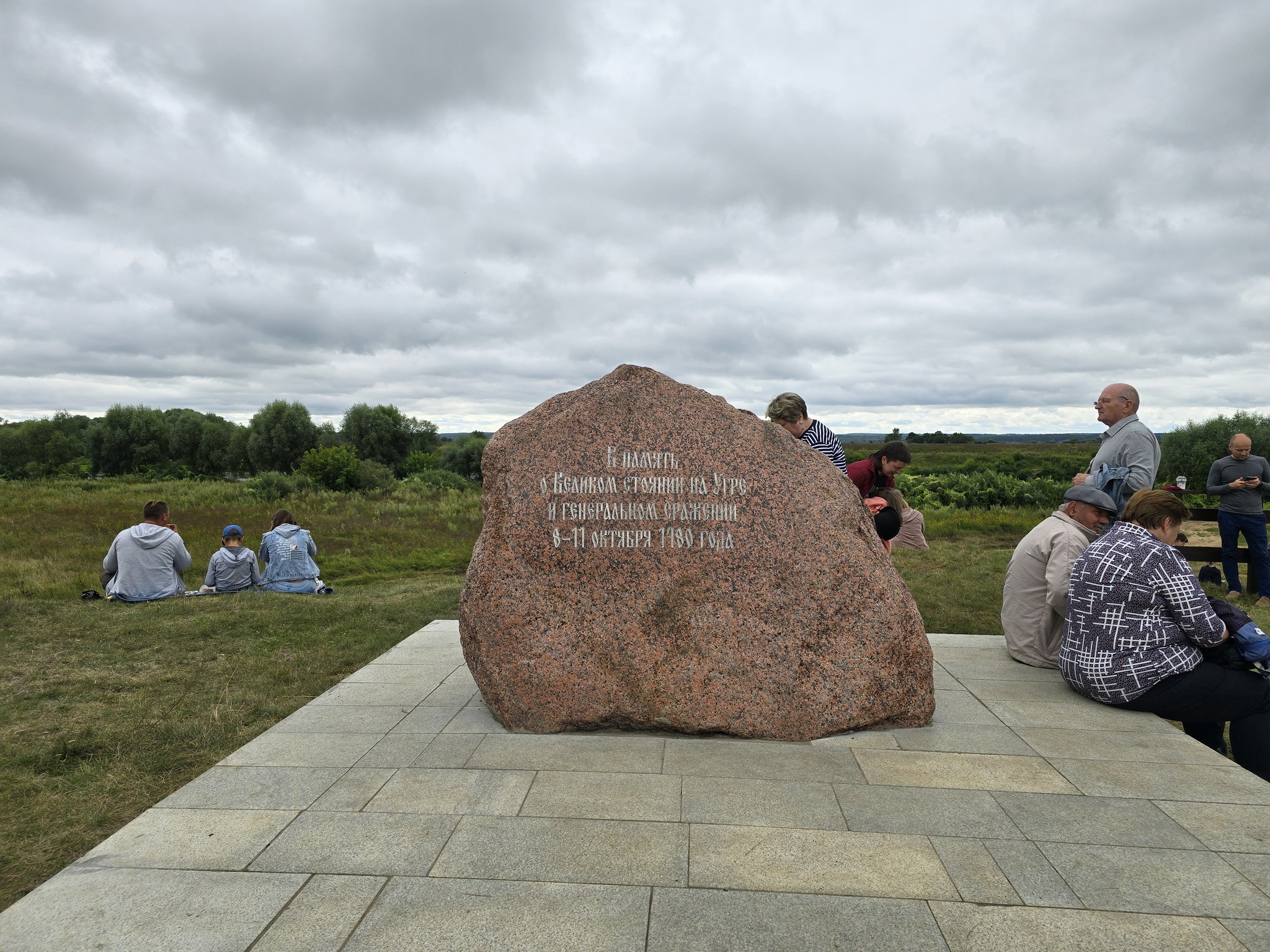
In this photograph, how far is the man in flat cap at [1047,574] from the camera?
523 centimetres

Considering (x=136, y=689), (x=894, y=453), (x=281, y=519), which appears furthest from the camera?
(x=281, y=519)

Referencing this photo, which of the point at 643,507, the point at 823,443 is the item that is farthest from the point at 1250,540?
the point at 643,507

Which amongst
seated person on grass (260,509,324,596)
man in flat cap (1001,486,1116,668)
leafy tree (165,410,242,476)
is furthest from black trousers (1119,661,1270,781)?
leafy tree (165,410,242,476)

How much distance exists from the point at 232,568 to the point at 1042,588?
8.50 meters

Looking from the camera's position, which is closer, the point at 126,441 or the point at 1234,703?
the point at 1234,703

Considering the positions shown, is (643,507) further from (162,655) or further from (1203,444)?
(1203,444)

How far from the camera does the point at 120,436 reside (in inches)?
2122

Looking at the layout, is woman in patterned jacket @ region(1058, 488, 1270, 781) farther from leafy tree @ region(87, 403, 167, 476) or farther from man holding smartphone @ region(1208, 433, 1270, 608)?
leafy tree @ region(87, 403, 167, 476)

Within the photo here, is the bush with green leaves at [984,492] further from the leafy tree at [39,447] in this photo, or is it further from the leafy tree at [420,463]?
the leafy tree at [39,447]

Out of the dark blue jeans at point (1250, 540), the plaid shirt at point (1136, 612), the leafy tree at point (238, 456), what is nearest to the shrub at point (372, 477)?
the leafy tree at point (238, 456)

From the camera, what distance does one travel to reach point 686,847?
316cm

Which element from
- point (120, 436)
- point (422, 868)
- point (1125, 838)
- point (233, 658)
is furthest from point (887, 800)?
point (120, 436)

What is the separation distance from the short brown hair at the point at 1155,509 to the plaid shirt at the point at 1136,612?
79 mm

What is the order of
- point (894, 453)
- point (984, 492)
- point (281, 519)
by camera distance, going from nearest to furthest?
point (894, 453) → point (281, 519) → point (984, 492)
